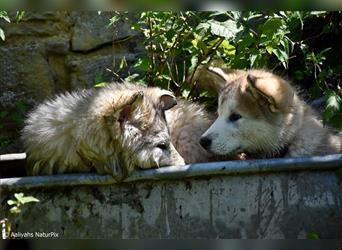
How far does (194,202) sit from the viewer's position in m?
3.26

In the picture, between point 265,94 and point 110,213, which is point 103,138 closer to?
point 110,213

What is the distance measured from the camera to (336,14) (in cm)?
421

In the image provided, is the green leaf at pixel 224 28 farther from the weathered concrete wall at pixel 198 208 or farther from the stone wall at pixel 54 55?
the stone wall at pixel 54 55

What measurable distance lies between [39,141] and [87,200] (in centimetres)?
48

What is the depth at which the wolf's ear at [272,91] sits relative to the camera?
362cm

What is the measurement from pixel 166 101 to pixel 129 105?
28 centimetres

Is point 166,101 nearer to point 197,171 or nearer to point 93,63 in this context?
point 197,171

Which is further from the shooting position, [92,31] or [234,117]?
[92,31]

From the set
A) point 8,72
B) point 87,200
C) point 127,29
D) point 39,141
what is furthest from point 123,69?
point 87,200

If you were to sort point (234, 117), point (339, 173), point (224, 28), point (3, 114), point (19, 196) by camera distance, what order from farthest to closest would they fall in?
point (3, 114) → point (224, 28) → point (234, 117) → point (339, 173) → point (19, 196)

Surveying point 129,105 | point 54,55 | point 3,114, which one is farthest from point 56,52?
point 129,105

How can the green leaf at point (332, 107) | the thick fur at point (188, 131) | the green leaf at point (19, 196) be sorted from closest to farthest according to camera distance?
the green leaf at point (19, 196)
the green leaf at point (332, 107)
the thick fur at point (188, 131)

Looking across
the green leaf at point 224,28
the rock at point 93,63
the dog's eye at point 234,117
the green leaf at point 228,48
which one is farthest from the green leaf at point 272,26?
the rock at point 93,63

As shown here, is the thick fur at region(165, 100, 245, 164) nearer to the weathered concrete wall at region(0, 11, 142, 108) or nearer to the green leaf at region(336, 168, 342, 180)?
the green leaf at region(336, 168, 342, 180)
